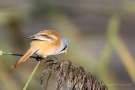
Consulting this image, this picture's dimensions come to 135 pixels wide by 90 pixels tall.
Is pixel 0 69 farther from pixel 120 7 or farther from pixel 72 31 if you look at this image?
pixel 120 7

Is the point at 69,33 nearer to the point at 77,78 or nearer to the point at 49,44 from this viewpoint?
the point at 49,44

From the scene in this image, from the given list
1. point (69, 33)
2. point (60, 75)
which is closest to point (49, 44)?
point (69, 33)

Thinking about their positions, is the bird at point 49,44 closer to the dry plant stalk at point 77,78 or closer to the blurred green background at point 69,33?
the blurred green background at point 69,33

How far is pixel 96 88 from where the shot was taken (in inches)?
46.0

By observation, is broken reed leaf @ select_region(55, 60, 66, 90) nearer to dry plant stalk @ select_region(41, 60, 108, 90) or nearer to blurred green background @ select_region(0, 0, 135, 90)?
dry plant stalk @ select_region(41, 60, 108, 90)

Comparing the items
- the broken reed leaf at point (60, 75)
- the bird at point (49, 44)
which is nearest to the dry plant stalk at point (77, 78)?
the broken reed leaf at point (60, 75)

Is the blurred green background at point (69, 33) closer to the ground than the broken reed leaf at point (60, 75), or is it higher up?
higher up

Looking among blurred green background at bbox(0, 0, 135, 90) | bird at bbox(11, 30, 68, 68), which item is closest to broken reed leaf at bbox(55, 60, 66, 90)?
blurred green background at bbox(0, 0, 135, 90)

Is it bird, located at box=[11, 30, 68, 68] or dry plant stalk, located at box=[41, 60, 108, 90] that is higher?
bird, located at box=[11, 30, 68, 68]

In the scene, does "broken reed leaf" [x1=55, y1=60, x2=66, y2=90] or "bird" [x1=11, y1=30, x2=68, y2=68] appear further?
"bird" [x1=11, y1=30, x2=68, y2=68]

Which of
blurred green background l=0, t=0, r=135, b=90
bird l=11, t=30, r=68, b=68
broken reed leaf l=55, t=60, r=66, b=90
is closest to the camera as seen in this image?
broken reed leaf l=55, t=60, r=66, b=90

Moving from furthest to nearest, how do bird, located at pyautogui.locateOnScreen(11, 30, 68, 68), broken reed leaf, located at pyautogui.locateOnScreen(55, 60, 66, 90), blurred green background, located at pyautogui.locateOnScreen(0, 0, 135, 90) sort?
1. bird, located at pyautogui.locateOnScreen(11, 30, 68, 68)
2. blurred green background, located at pyautogui.locateOnScreen(0, 0, 135, 90)
3. broken reed leaf, located at pyautogui.locateOnScreen(55, 60, 66, 90)

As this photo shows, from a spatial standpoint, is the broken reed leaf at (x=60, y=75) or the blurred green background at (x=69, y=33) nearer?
the broken reed leaf at (x=60, y=75)

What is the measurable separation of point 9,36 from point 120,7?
1.52 feet
